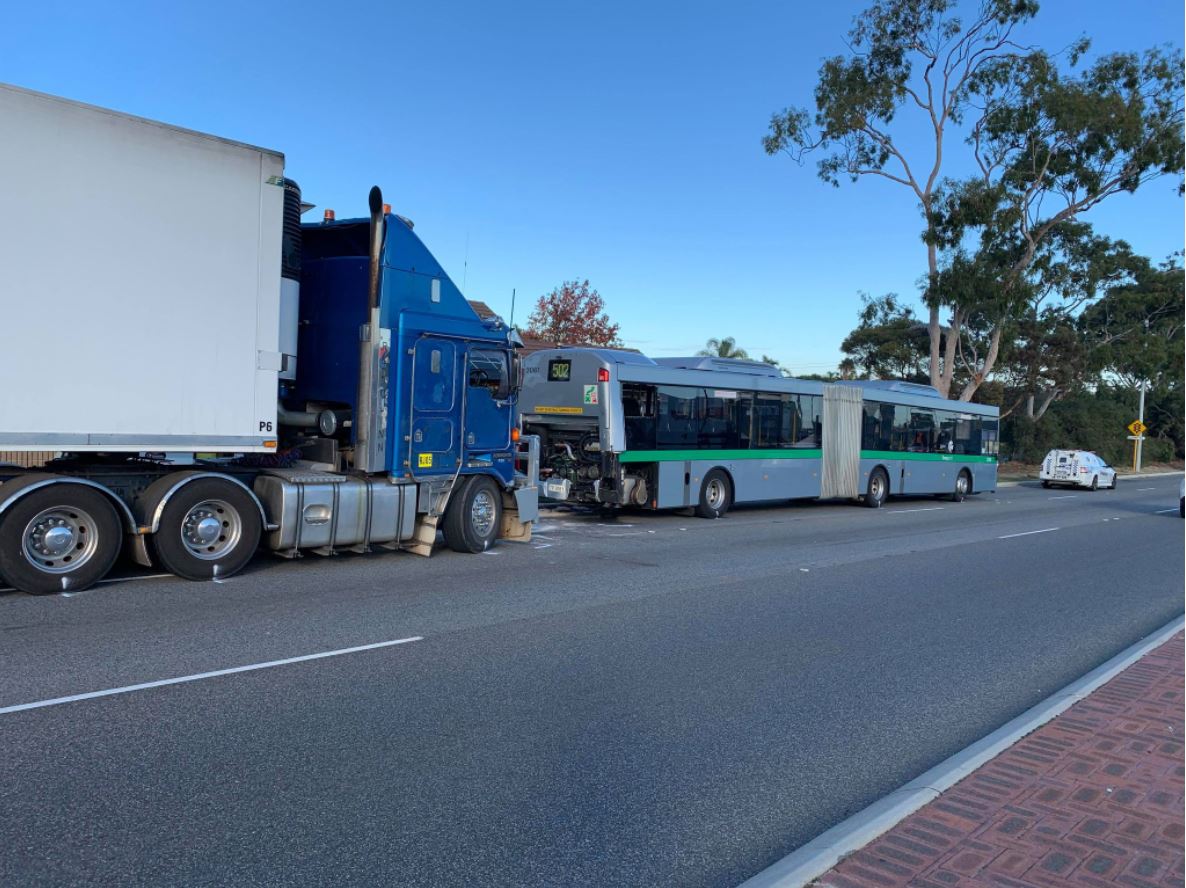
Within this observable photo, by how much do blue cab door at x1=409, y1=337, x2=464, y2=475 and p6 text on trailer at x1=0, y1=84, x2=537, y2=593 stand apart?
2 cm

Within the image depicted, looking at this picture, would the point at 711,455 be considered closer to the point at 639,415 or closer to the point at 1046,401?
the point at 639,415

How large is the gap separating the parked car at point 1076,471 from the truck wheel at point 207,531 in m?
33.8

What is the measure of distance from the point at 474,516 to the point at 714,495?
25.6 feet

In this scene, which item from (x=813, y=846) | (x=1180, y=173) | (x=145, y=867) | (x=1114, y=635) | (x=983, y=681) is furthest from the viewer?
(x=1180, y=173)

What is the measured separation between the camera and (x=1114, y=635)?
8.92m

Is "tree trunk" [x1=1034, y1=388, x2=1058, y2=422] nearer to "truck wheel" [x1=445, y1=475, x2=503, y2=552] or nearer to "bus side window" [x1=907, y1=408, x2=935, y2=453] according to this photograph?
"bus side window" [x1=907, y1=408, x2=935, y2=453]

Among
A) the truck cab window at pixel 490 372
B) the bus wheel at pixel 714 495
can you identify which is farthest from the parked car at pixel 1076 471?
the truck cab window at pixel 490 372

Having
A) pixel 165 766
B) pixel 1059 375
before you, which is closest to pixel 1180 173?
pixel 1059 375

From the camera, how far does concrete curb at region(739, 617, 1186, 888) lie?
3.79 meters

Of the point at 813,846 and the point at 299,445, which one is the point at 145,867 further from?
the point at 299,445

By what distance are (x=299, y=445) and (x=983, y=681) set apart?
7.78 metres

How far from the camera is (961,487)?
27.3 meters

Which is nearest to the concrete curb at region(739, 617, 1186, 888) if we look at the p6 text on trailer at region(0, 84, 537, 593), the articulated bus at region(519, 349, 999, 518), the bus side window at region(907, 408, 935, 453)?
the p6 text on trailer at region(0, 84, 537, 593)

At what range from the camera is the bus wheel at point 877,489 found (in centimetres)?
2355
